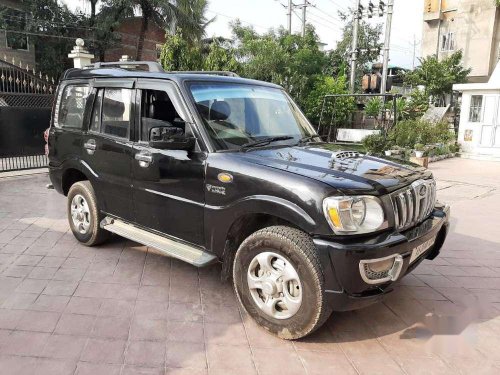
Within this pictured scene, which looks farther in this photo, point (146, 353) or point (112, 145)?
point (112, 145)

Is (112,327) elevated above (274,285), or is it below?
below

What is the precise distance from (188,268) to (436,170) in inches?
Answer: 396

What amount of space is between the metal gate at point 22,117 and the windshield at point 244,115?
25.8ft

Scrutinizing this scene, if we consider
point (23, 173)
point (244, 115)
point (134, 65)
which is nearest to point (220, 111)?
point (244, 115)

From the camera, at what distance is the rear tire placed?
15.6 feet

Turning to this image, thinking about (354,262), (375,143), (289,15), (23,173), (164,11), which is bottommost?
(23,173)

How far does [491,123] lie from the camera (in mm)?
15453

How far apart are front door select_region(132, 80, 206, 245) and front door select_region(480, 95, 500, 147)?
14908mm

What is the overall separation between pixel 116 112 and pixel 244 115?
1.42 metres

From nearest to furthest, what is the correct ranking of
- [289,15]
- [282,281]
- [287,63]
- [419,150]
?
[282,281], [419,150], [287,63], [289,15]

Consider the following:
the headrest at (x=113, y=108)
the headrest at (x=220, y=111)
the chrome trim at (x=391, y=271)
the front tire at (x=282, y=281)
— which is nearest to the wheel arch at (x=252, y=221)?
the front tire at (x=282, y=281)

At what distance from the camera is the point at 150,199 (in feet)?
13.1

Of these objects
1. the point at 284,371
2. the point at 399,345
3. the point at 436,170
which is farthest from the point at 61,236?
the point at 436,170

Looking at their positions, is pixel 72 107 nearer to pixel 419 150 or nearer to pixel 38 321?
pixel 38 321
